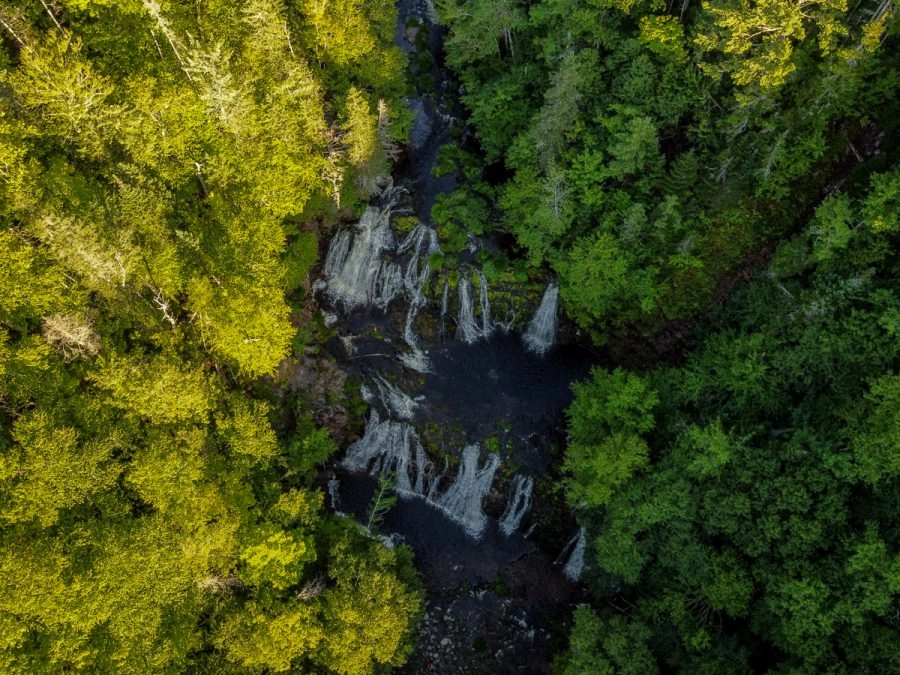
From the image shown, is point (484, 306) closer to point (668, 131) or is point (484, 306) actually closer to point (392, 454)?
point (392, 454)

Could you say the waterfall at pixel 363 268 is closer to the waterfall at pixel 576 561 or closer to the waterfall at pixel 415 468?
the waterfall at pixel 415 468

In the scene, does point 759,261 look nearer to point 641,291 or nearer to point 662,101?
point 641,291

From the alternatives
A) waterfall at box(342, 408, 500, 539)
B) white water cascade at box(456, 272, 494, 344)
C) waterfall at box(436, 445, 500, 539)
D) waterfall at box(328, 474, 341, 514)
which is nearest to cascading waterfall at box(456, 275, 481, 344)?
white water cascade at box(456, 272, 494, 344)

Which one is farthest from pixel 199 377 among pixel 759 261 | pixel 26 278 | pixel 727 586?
pixel 759 261

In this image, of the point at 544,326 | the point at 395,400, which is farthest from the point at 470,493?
the point at 544,326

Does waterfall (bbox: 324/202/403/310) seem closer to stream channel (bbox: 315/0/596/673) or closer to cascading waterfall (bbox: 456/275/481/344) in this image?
stream channel (bbox: 315/0/596/673)
